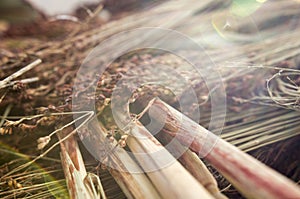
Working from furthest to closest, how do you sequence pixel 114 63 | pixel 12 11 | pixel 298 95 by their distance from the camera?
pixel 12 11, pixel 114 63, pixel 298 95

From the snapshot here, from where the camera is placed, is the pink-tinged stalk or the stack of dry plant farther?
the stack of dry plant

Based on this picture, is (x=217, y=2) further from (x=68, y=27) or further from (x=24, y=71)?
(x=24, y=71)

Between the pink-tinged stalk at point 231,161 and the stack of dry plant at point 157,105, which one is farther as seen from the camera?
the stack of dry plant at point 157,105

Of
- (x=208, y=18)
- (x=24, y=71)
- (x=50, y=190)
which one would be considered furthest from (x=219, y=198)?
(x=208, y=18)

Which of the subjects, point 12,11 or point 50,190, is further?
point 12,11

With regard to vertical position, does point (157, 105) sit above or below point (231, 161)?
above
